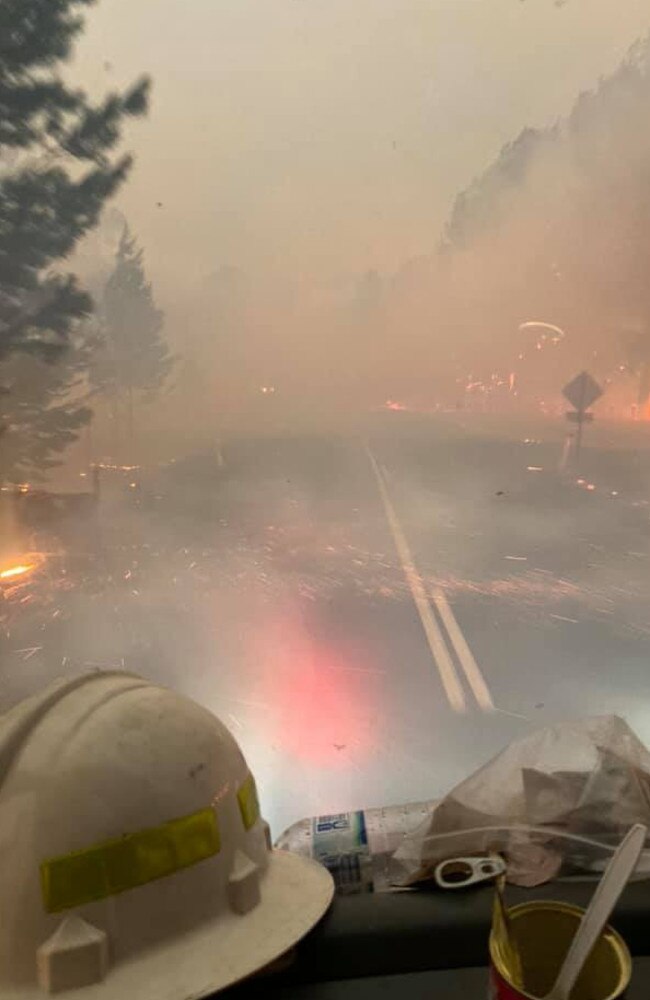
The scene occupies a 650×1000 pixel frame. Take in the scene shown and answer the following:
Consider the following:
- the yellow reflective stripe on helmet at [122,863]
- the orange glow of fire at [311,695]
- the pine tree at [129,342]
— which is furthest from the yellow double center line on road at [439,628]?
the yellow reflective stripe on helmet at [122,863]

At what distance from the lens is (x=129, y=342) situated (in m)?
1.30

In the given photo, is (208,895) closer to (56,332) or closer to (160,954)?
(160,954)

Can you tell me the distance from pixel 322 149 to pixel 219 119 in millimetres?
169

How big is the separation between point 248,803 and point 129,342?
795mm

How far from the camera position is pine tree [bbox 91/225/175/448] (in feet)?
A: 4.04

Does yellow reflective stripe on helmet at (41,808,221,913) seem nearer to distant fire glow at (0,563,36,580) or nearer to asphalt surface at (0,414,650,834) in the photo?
asphalt surface at (0,414,650,834)

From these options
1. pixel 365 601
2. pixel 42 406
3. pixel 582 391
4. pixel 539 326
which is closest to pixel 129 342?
pixel 42 406

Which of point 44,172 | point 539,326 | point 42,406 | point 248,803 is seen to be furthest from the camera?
point 539,326

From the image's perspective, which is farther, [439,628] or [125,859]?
[439,628]

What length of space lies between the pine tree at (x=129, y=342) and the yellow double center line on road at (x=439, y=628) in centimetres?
47

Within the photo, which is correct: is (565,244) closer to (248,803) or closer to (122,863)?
(248,803)

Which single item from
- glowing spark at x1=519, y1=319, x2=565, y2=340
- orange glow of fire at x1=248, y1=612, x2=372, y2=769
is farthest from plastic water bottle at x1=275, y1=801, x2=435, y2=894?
glowing spark at x1=519, y1=319, x2=565, y2=340

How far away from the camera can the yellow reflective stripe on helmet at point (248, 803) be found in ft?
2.67

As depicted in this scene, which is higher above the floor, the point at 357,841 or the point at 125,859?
the point at 125,859
